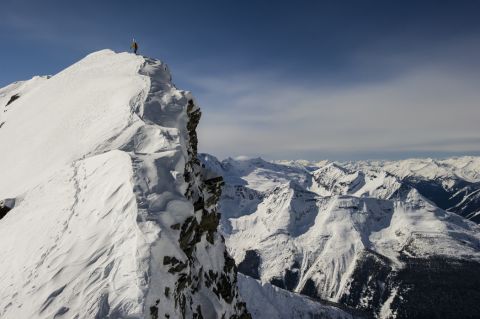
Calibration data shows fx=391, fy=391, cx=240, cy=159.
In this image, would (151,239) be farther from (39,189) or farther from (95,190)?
(39,189)

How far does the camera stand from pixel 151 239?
2273 centimetres

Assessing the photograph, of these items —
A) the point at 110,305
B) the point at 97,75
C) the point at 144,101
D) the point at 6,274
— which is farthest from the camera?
the point at 97,75

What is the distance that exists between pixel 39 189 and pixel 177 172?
1139 cm

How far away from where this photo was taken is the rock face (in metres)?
20.9

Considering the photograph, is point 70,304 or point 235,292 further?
point 235,292

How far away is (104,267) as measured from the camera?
2164cm

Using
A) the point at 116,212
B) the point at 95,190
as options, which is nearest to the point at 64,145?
the point at 95,190

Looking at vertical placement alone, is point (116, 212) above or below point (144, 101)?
below

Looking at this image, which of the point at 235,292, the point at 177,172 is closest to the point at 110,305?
the point at 177,172

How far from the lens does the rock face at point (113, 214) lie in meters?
20.9

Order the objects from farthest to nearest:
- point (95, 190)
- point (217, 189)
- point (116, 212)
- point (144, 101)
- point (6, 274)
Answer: point (217, 189), point (144, 101), point (95, 190), point (116, 212), point (6, 274)

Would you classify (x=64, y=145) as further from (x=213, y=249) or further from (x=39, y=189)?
(x=213, y=249)

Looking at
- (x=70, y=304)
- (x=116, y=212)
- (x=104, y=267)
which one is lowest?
(x=70, y=304)

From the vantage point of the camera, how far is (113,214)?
25.0 metres
